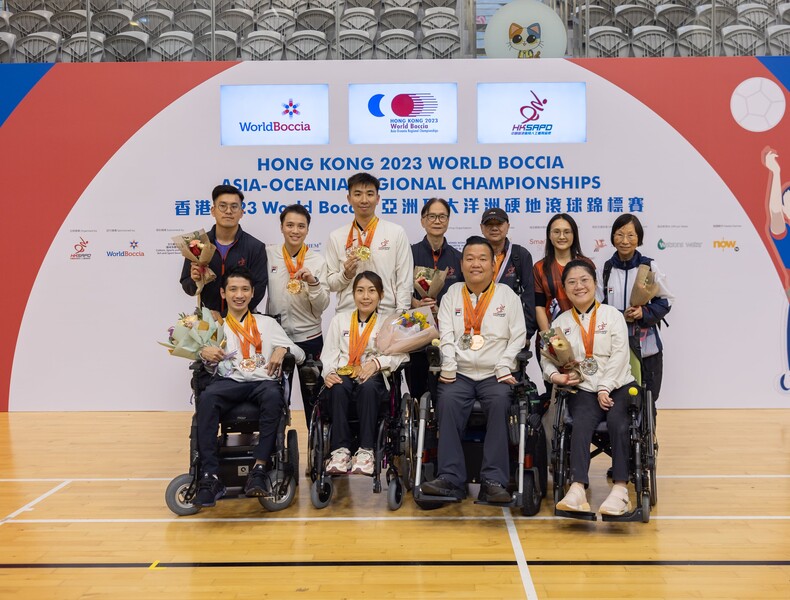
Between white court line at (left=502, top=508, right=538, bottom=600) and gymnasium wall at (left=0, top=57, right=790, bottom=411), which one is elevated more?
gymnasium wall at (left=0, top=57, right=790, bottom=411)

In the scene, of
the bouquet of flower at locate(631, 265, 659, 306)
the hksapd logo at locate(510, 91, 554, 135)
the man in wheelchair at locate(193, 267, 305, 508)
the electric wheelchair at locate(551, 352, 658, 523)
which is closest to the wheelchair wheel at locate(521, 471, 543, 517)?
the electric wheelchair at locate(551, 352, 658, 523)

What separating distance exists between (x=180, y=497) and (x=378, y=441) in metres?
0.97

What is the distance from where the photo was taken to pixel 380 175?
6883 millimetres

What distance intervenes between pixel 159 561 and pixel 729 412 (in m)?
4.90

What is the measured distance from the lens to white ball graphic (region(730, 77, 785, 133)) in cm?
682

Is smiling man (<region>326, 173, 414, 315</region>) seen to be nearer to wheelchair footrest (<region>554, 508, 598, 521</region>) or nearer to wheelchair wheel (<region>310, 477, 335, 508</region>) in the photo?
wheelchair wheel (<region>310, 477, 335, 508</region>)

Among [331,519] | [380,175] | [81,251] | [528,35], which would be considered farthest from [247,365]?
[528,35]

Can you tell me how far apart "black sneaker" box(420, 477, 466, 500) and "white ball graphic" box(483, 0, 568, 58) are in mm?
4292

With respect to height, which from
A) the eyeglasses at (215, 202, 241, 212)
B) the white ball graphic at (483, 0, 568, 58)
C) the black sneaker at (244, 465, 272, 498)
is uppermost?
the white ball graphic at (483, 0, 568, 58)

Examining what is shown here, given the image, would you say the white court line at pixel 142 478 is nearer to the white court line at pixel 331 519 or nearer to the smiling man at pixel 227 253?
the white court line at pixel 331 519

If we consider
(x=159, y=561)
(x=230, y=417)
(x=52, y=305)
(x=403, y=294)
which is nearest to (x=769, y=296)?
(x=403, y=294)

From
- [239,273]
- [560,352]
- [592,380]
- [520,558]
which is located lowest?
[520,558]

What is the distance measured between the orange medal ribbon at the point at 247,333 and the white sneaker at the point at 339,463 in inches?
25.7

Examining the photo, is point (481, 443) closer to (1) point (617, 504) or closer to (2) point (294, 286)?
(1) point (617, 504)
